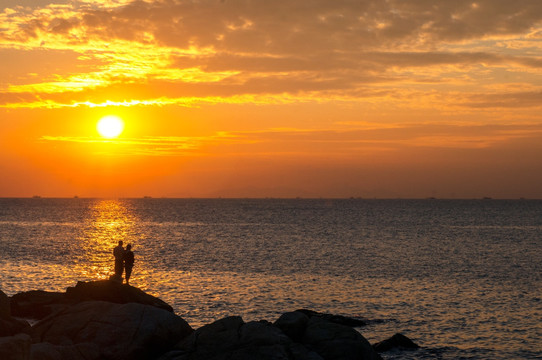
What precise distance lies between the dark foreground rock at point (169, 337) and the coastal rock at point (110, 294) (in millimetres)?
4012

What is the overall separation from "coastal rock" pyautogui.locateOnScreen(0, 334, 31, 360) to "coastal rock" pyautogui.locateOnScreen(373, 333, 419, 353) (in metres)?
16.0

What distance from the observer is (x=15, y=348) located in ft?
51.8

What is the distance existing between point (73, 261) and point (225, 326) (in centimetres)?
4631

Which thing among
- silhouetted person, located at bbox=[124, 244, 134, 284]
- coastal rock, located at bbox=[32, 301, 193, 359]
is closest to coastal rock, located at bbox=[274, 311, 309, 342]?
coastal rock, located at bbox=[32, 301, 193, 359]

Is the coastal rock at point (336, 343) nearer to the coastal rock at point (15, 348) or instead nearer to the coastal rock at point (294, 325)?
the coastal rock at point (294, 325)

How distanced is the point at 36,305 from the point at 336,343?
1618cm

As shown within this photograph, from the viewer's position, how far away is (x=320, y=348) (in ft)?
67.9

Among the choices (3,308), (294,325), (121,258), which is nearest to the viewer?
(294,325)

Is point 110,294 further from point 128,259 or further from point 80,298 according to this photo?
point 128,259

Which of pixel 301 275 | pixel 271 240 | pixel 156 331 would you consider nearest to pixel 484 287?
pixel 301 275

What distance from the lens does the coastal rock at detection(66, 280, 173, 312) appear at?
88.8 ft

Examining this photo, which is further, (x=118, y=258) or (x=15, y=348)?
(x=118, y=258)

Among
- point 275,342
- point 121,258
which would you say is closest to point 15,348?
point 275,342

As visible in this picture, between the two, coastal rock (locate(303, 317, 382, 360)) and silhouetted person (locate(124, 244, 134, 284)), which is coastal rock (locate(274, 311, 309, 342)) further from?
silhouetted person (locate(124, 244, 134, 284))
